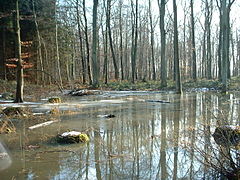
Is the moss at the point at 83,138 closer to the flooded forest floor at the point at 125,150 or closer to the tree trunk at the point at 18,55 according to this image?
the flooded forest floor at the point at 125,150

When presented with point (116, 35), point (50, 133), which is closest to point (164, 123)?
point (50, 133)

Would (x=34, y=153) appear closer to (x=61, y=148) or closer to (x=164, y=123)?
(x=61, y=148)

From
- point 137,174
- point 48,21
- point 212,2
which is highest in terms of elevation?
point 212,2

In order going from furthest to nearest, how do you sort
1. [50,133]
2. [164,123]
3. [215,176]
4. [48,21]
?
1. [48,21]
2. [164,123]
3. [50,133]
4. [215,176]

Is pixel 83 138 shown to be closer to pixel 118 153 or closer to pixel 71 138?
pixel 71 138

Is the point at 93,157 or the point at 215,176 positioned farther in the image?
the point at 93,157

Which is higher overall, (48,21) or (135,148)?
(48,21)

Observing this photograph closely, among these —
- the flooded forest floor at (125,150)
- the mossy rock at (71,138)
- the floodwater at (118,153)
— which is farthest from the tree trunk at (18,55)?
the mossy rock at (71,138)

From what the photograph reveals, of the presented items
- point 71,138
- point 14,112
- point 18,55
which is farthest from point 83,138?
point 18,55

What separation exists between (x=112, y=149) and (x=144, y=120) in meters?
3.41

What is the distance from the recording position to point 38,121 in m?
8.58

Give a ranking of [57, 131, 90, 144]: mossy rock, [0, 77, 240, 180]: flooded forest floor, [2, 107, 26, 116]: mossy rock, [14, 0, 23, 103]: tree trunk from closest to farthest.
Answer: [0, 77, 240, 180]: flooded forest floor < [57, 131, 90, 144]: mossy rock < [2, 107, 26, 116]: mossy rock < [14, 0, 23, 103]: tree trunk

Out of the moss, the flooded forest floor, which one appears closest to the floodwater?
the flooded forest floor

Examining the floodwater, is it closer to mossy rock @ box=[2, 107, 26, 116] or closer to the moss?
the moss
